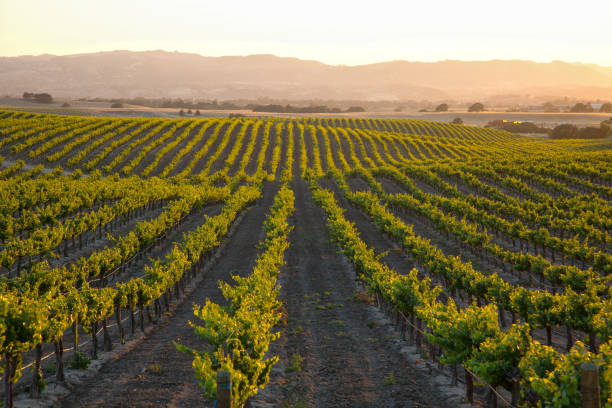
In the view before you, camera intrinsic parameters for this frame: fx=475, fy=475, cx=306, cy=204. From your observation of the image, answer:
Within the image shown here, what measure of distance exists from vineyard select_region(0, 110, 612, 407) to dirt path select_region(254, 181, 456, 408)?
0.11 m

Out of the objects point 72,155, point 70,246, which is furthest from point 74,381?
point 72,155

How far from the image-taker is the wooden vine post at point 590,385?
9.54 m

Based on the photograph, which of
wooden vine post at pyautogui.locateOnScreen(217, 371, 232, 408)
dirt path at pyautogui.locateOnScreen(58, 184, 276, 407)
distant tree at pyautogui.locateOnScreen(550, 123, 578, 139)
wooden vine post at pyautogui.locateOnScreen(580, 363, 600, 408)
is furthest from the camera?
distant tree at pyautogui.locateOnScreen(550, 123, 578, 139)

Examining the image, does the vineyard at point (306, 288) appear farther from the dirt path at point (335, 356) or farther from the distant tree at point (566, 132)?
the distant tree at point (566, 132)

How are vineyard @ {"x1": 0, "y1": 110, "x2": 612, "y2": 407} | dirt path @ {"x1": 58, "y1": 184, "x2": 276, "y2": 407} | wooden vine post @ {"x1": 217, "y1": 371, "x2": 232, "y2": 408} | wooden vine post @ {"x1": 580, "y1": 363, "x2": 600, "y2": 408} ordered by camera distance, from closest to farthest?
wooden vine post @ {"x1": 580, "y1": 363, "x2": 600, "y2": 408} → wooden vine post @ {"x1": 217, "y1": 371, "x2": 232, "y2": 408} → vineyard @ {"x1": 0, "y1": 110, "x2": 612, "y2": 407} → dirt path @ {"x1": 58, "y1": 184, "x2": 276, "y2": 407}

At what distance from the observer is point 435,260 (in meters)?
32.9

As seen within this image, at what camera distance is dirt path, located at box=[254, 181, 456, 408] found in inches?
717

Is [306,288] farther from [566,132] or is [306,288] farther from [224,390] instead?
[566,132]

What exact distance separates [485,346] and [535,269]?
20122mm

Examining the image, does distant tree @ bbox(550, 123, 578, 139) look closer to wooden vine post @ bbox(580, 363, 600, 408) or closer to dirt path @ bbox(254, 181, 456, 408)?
dirt path @ bbox(254, 181, 456, 408)

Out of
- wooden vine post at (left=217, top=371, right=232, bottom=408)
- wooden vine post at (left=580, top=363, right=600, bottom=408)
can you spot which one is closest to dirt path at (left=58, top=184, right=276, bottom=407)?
wooden vine post at (left=217, top=371, right=232, bottom=408)

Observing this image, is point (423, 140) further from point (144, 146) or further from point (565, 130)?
point (144, 146)

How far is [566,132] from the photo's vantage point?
5812 inches

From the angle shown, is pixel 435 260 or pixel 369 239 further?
pixel 369 239
